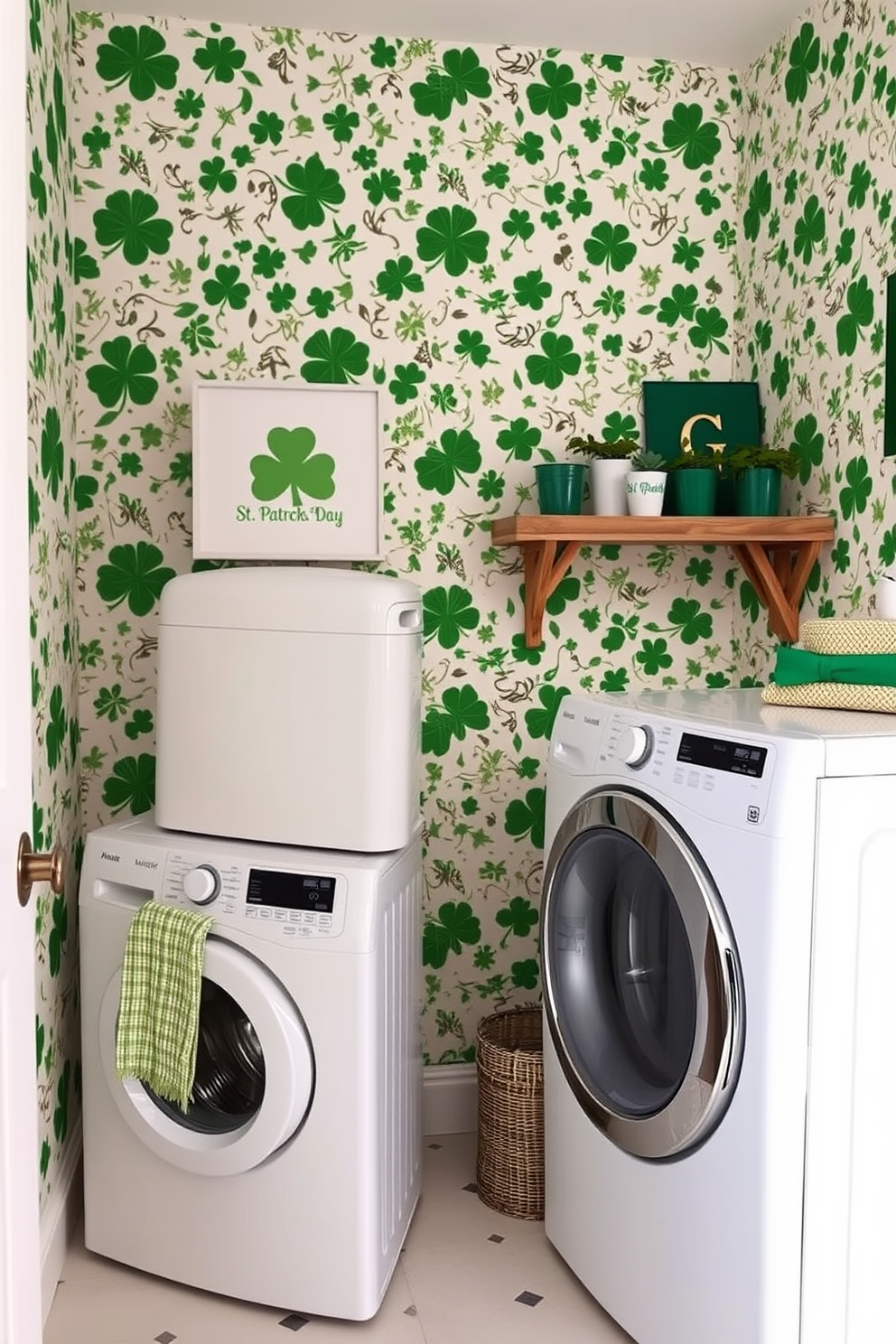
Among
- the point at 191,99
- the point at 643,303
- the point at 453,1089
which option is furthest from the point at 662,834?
the point at 191,99

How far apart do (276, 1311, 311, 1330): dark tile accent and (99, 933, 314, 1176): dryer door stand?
0.98ft

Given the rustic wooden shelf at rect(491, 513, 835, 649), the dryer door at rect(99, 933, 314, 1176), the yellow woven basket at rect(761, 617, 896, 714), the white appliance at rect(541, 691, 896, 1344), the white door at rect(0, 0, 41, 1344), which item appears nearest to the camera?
the white door at rect(0, 0, 41, 1344)

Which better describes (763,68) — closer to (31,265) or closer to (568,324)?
(568,324)

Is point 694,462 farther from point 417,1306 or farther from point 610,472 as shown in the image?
point 417,1306

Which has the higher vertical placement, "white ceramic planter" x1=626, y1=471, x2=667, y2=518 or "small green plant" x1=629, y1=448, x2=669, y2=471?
"small green plant" x1=629, y1=448, x2=669, y2=471

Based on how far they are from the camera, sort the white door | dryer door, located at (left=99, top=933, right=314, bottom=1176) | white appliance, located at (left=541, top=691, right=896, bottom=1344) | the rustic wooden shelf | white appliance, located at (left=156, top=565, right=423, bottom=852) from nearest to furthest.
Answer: the white door
white appliance, located at (left=541, top=691, right=896, bottom=1344)
dryer door, located at (left=99, top=933, right=314, bottom=1176)
white appliance, located at (left=156, top=565, right=423, bottom=852)
the rustic wooden shelf

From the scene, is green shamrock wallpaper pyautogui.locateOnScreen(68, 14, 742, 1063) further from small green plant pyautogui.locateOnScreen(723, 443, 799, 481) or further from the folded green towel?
the folded green towel

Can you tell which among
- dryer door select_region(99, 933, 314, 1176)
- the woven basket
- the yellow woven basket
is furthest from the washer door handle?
the woven basket

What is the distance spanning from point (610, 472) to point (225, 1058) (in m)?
1.51

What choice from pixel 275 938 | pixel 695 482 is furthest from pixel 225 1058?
pixel 695 482

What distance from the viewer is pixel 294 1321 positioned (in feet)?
7.14

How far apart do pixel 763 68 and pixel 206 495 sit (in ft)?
5.49

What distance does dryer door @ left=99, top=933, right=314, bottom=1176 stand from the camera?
2.08 m

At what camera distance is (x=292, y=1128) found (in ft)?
6.88
